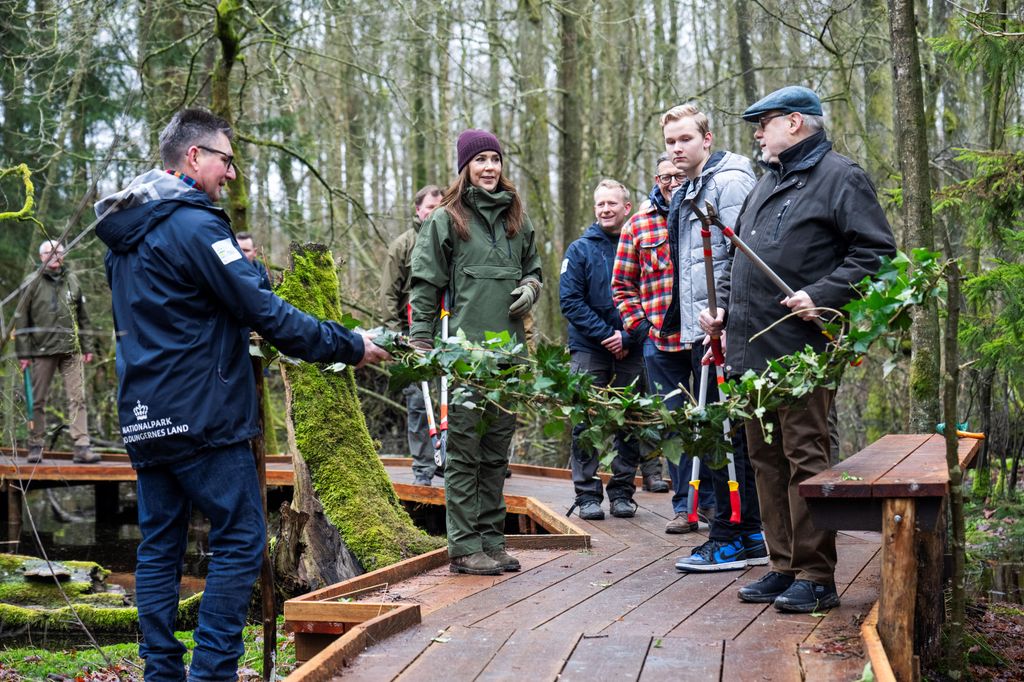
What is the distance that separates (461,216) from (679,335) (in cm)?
167

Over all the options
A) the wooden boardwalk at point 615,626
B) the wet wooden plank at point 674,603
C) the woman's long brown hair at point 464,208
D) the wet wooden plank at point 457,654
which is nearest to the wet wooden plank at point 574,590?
the wooden boardwalk at point 615,626

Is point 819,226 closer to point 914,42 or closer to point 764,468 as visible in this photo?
point 764,468

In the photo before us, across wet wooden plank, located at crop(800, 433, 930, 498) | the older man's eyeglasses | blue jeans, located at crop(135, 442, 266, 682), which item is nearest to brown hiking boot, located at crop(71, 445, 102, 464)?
the older man's eyeglasses

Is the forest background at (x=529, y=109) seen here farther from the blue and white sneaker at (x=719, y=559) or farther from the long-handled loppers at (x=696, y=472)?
the blue and white sneaker at (x=719, y=559)

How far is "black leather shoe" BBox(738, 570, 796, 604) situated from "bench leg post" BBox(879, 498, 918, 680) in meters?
0.76

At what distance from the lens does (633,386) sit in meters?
4.38

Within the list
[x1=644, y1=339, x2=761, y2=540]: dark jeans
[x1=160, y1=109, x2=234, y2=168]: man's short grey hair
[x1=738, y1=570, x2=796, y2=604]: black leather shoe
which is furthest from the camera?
[x1=644, y1=339, x2=761, y2=540]: dark jeans

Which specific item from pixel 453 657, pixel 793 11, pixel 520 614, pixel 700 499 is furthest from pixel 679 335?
pixel 793 11

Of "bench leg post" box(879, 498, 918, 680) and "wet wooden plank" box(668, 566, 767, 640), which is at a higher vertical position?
"bench leg post" box(879, 498, 918, 680)

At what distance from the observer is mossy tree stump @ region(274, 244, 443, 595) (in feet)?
21.2

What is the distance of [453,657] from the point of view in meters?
3.82

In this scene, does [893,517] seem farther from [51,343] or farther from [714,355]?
[51,343]

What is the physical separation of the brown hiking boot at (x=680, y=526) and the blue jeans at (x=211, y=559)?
3.24 m

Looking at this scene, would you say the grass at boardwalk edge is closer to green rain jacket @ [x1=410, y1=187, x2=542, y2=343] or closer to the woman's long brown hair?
green rain jacket @ [x1=410, y1=187, x2=542, y2=343]
